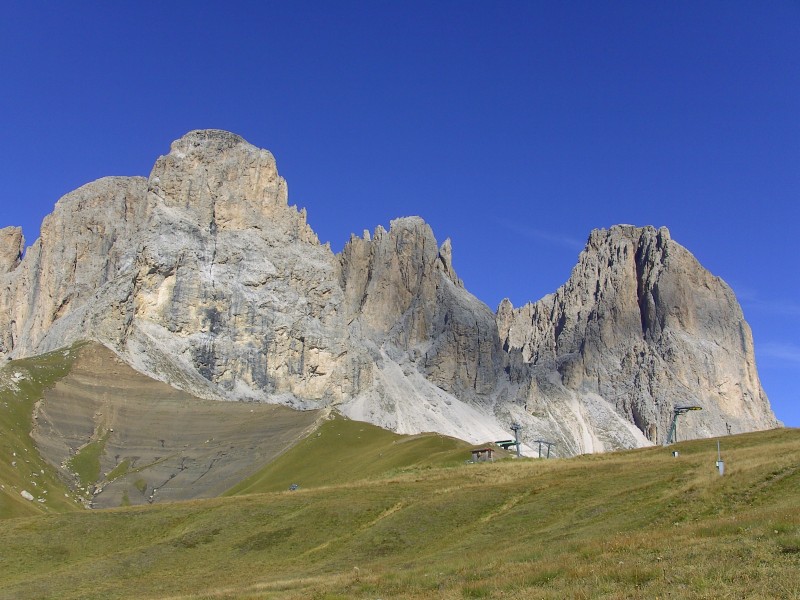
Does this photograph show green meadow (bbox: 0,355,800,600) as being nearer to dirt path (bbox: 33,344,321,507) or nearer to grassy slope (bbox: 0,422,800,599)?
grassy slope (bbox: 0,422,800,599)

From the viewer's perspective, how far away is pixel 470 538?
41844mm

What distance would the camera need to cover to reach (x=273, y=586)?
33.6 m

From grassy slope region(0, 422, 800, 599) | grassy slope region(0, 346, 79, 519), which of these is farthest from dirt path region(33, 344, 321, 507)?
grassy slope region(0, 422, 800, 599)

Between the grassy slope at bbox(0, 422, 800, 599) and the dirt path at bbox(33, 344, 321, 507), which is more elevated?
the dirt path at bbox(33, 344, 321, 507)

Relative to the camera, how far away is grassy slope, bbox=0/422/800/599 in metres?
22.3

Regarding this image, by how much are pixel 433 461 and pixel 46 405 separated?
81793 mm

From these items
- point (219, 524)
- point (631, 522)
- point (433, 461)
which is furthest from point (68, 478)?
point (631, 522)

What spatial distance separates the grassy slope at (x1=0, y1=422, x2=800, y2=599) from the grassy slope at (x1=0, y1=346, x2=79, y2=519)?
1586 inches

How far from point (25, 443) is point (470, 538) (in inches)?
4277

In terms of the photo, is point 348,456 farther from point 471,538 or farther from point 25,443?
point 471,538

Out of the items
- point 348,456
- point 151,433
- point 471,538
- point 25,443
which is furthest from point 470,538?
point 151,433

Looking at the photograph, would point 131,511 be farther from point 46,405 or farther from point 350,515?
point 46,405

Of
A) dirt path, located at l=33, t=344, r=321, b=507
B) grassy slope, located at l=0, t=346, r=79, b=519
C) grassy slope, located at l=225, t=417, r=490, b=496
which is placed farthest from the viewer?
dirt path, located at l=33, t=344, r=321, b=507

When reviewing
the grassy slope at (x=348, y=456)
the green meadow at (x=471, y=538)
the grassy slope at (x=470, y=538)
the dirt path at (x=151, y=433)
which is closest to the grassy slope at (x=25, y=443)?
the dirt path at (x=151, y=433)
